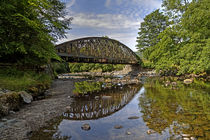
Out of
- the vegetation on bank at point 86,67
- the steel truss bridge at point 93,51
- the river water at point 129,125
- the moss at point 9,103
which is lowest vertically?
the river water at point 129,125

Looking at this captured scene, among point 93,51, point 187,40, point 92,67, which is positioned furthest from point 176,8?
point 92,67

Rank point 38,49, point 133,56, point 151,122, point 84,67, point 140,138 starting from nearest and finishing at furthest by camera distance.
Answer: point 140,138 < point 151,122 < point 38,49 < point 133,56 < point 84,67

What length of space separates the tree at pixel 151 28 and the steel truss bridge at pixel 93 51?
24.0ft

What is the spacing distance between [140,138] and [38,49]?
31.2ft

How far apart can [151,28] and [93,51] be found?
2944 centimetres

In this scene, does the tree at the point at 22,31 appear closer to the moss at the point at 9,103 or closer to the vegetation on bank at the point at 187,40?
the moss at the point at 9,103

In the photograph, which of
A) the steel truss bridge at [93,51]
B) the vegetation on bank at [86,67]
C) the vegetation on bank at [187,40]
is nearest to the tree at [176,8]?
the vegetation on bank at [187,40]

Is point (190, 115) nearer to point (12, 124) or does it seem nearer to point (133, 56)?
point (12, 124)

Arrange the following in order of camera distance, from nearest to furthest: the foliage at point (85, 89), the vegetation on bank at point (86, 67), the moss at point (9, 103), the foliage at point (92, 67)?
the moss at point (9, 103)
the foliage at point (85, 89)
the vegetation on bank at point (86, 67)
the foliage at point (92, 67)

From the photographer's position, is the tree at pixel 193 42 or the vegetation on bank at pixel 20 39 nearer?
the vegetation on bank at pixel 20 39

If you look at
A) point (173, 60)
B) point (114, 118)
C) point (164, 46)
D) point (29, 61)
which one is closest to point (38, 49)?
point (29, 61)

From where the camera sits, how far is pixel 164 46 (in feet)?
76.6

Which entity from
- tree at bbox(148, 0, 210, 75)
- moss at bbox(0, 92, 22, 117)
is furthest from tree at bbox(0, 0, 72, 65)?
tree at bbox(148, 0, 210, 75)

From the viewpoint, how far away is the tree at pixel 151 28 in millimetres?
49097
